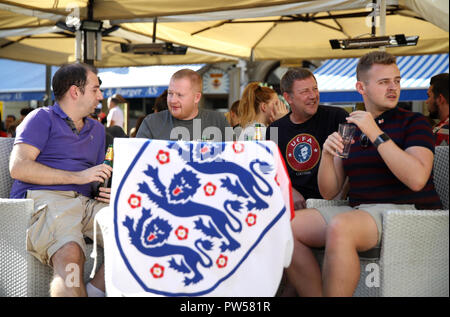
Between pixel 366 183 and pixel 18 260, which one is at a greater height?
pixel 366 183

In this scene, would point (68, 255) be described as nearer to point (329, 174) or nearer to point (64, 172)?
point (64, 172)

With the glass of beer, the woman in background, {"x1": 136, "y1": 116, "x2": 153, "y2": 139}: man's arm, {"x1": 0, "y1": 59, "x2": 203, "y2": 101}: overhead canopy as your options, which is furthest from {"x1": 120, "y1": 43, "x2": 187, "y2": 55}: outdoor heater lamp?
{"x1": 0, "y1": 59, "x2": 203, "y2": 101}: overhead canopy

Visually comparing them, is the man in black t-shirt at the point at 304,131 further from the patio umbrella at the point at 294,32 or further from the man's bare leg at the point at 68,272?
the patio umbrella at the point at 294,32

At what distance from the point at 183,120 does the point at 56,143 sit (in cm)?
100

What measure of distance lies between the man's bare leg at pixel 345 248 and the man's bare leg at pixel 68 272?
1.10m

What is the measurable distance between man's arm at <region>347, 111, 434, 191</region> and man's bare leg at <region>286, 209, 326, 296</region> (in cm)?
42

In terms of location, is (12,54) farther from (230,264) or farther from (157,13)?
(230,264)

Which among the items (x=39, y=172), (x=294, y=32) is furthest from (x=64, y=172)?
(x=294, y=32)

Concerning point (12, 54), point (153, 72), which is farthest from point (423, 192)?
point (153, 72)

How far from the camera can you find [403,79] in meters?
10.4

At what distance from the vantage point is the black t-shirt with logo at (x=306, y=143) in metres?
3.33

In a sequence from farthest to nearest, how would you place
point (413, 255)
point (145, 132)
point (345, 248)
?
point (145, 132), point (413, 255), point (345, 248)
